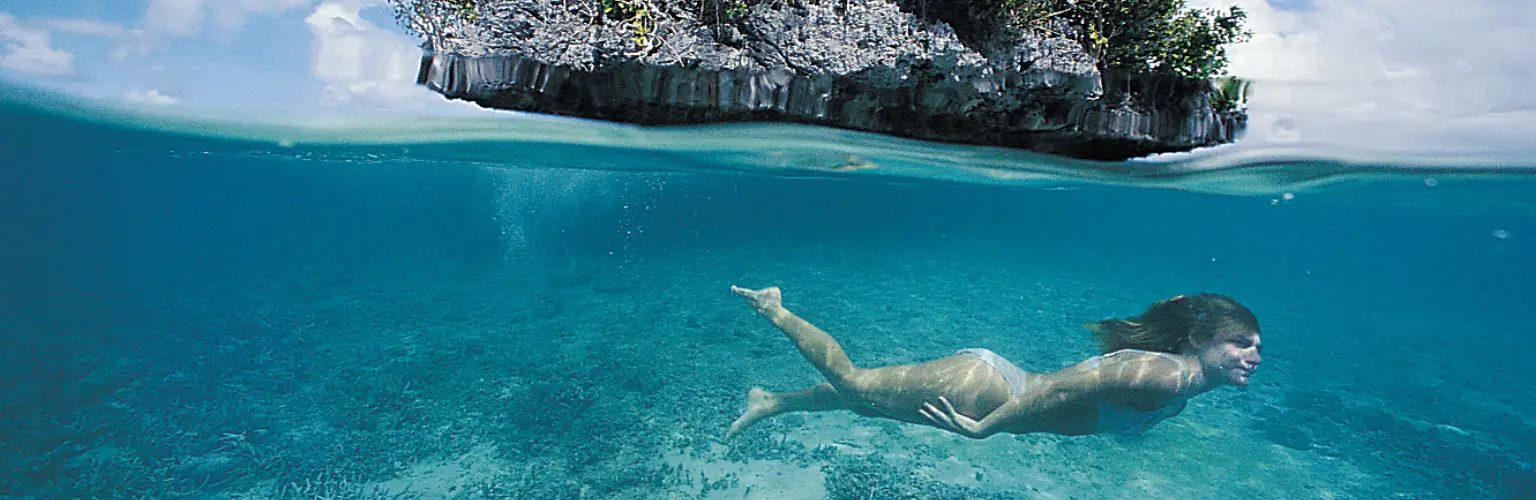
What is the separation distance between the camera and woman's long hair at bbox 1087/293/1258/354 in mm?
5277

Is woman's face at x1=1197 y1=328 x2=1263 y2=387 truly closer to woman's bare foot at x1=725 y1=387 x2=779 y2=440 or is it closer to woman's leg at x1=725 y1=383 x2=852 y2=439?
woman's leg at x1=725 y1=383 x2=852 y2=439

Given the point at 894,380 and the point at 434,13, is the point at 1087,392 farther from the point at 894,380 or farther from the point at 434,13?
the point at 434,13

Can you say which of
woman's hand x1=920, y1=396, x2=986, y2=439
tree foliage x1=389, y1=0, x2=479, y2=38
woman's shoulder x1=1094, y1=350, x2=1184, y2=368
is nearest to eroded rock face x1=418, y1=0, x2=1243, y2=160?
tree foliage x1=389, y1=0, x2=479, y2=38

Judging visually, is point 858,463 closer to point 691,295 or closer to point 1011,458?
point 1011,458

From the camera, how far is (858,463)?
27.7 feet

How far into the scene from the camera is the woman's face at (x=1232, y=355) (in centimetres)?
507

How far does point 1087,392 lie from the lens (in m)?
5.34

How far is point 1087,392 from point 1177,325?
1.20m

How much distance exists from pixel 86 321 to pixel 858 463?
1775 centimetres

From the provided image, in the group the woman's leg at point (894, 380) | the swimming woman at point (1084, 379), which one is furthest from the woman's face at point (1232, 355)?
the woman's leg at point (894, 380)

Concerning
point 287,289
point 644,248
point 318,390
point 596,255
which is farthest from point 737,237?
point 318,390

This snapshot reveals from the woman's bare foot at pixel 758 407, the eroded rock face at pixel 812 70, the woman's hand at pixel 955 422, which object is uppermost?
the eroded rock face at pixel 812 70

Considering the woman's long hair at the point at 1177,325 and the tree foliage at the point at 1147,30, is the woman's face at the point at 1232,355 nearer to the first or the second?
the woman's long hair at the point at 1177,325

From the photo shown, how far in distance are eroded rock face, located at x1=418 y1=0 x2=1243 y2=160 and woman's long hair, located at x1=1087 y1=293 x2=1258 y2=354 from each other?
216 cm
